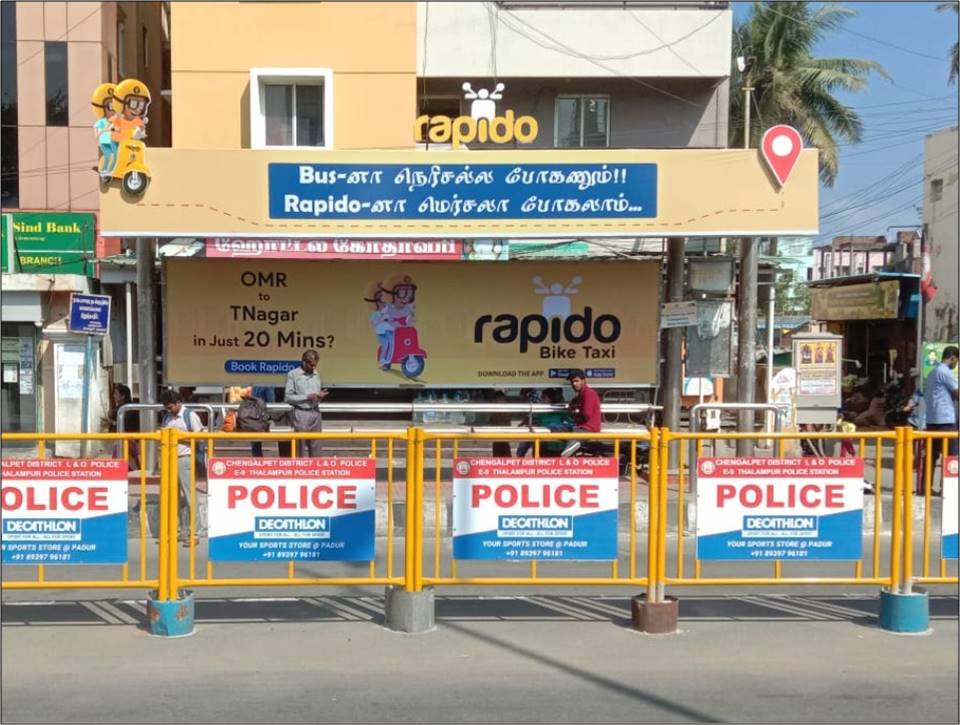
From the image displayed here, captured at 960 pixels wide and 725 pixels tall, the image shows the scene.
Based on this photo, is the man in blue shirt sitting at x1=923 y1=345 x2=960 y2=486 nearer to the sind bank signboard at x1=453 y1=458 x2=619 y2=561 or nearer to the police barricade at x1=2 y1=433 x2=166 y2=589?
the sind bank signboard at x1=453 y1=458 x2=619 y2=561

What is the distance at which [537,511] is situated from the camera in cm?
621

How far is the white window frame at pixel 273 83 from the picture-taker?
Answer: 16044mm

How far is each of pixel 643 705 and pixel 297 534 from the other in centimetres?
250

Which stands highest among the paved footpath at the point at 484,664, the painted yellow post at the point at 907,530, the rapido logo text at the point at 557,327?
the rapido logo text at the point at 557,327

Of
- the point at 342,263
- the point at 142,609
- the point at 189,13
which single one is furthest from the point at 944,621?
the point at 189,13

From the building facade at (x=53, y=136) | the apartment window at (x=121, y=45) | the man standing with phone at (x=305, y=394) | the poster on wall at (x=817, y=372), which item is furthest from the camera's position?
the apartment window at (x=121, y=45)

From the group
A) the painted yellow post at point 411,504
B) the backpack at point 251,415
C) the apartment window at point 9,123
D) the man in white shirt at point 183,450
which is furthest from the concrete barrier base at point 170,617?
the apartment window at point 9,123

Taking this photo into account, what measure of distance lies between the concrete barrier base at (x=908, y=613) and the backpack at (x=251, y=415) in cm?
737

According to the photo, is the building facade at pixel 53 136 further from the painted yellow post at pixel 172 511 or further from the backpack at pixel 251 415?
the painted yellow post at pixel 172 511

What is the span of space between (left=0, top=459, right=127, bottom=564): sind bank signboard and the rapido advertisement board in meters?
6.33

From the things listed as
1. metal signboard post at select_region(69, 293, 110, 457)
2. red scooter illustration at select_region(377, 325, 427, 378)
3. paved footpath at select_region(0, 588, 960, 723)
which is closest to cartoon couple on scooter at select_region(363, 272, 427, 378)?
red scooter illustration at select_region(377, 325, 427, 378)

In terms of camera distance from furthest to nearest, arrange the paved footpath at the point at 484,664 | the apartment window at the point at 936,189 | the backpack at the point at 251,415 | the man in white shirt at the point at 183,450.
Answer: the apartment window at the point at 936,189, the backpack at the point at 251,415, the man in white shirt at the point at 183,450, the paved footpath at the point at 484,664

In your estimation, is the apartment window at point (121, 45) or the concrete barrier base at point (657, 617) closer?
the concrete barrier base at point (657, 617)

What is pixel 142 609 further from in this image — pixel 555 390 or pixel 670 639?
pixel 555 390
